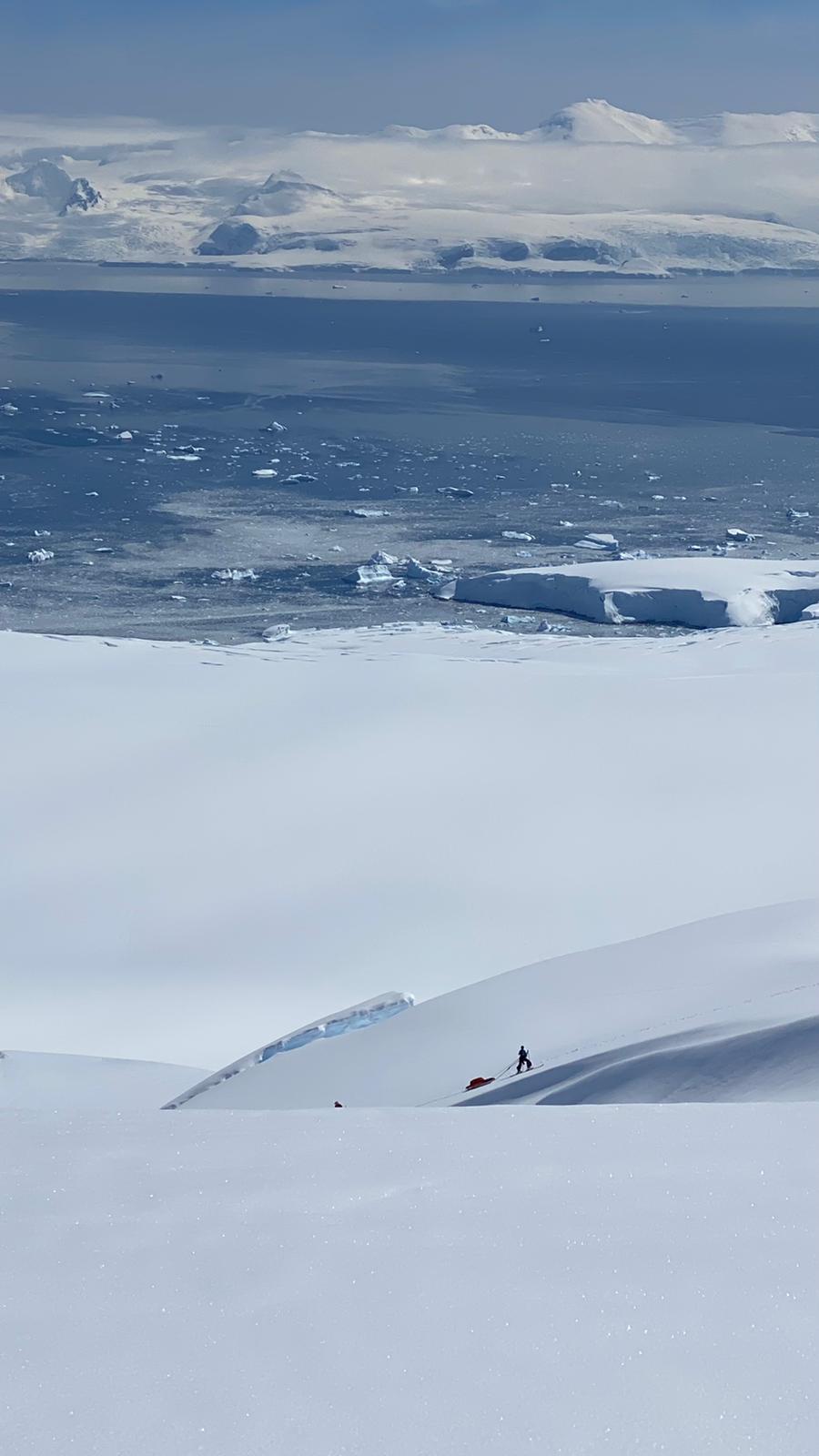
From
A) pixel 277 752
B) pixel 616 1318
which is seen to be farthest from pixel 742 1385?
pixel 277 752

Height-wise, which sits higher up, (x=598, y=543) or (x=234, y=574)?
(x=598, y=543)

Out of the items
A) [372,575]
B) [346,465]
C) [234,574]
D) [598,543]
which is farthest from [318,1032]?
[346,465]

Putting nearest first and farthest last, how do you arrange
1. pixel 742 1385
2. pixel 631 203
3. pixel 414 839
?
1. pixel 742 1385
2. pixel 414 839
3. pixel 631 203

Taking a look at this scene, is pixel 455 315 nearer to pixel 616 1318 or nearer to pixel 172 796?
pixel 172 796

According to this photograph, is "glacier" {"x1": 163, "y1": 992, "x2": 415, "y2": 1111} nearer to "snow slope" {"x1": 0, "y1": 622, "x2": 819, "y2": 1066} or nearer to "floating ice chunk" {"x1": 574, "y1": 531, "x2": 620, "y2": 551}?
"snow slope" {"x1": 0, "y1": 622, "x2": 819, "y2": 1066}

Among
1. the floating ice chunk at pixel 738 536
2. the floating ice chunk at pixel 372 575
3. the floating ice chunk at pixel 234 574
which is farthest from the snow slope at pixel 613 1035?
the floating ice chunk at pixel 738 536

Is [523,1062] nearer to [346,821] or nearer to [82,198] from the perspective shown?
[346,821]

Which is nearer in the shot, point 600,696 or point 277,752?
point 277,752
